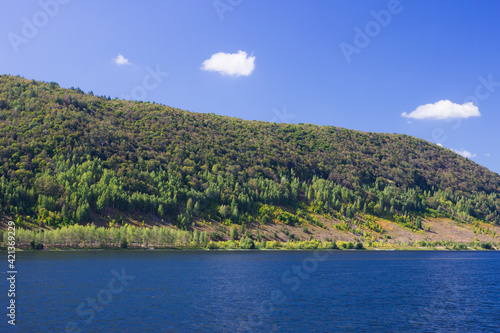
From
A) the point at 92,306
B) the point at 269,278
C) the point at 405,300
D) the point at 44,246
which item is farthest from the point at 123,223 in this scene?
the point at 405,300

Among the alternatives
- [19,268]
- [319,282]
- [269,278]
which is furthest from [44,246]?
[319,282]

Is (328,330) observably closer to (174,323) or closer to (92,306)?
(174,323)

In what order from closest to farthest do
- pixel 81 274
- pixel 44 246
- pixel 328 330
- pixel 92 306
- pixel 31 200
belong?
pixel 328 330 < pixel 92 306 < pixel 81 274 < pixel 44 246 < pixel 31 200

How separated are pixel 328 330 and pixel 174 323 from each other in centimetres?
2041

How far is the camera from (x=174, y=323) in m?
55.3

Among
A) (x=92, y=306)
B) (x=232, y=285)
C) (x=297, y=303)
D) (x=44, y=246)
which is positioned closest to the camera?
(x=92, y=306)

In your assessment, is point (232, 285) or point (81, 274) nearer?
point (232, 285)

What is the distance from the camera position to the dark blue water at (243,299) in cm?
5544

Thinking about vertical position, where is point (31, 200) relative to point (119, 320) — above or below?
above

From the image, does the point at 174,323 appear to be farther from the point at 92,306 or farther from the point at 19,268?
the point at 19,268

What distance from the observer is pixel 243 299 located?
240ft

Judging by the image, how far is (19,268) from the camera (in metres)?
102

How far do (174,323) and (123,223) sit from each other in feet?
479

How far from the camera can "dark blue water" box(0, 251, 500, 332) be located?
55438 mm
